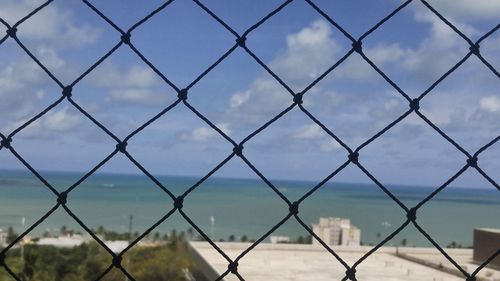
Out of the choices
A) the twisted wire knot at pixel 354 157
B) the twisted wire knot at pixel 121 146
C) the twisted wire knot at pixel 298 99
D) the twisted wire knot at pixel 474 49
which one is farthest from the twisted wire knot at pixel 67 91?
the twisted wire knot at pixel 474 49

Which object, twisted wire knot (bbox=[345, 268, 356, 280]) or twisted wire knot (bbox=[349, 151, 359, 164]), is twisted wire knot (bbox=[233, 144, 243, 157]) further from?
twisted wire knot (bbox=[345, 268, 356, 280])

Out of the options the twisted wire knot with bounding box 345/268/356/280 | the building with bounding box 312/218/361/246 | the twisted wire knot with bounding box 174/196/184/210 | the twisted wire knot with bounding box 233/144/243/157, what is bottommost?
the twisted wire knot with bounding box 345/268/356/280

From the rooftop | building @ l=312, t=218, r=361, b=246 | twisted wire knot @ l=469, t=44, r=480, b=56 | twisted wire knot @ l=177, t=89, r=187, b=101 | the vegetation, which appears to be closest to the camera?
twisted wire knot @ l=177, t=89, r=187, b=101

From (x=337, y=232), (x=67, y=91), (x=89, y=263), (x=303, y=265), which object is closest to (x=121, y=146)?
(x=67, y=91)

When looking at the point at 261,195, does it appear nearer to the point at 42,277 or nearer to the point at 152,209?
the point at 152,209

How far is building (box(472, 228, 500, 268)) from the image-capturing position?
23000mm

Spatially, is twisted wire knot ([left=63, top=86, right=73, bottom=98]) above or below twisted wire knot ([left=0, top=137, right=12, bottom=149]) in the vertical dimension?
above

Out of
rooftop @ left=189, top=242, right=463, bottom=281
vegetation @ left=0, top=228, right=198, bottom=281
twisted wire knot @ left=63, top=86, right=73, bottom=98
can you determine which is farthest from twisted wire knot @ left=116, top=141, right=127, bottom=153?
vegetation @ left=0, top=228, right=198, bottom=281

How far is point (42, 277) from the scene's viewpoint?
31.9 meters

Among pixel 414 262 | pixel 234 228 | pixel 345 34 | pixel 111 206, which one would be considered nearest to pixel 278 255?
pixel 414 262

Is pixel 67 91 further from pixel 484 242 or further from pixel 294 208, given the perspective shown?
pixel 484 242

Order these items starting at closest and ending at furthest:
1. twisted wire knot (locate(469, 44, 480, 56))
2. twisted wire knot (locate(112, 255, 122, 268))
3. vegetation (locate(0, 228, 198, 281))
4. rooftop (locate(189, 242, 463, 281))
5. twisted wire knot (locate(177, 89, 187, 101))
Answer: twisted wire knot (locate(112, 255, 122, 268)) < twisted wire knot (locate(177, 89, 187, 101)) < twisted wire knot (locate(469, 44, 480, 56)) < rooftop (locate(189, 242, 463, 281)) < vegetation (locate(0, 228, 198, 281))

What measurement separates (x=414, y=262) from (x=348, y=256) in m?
2.16

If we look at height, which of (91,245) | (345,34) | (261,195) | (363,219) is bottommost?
(345,34)
